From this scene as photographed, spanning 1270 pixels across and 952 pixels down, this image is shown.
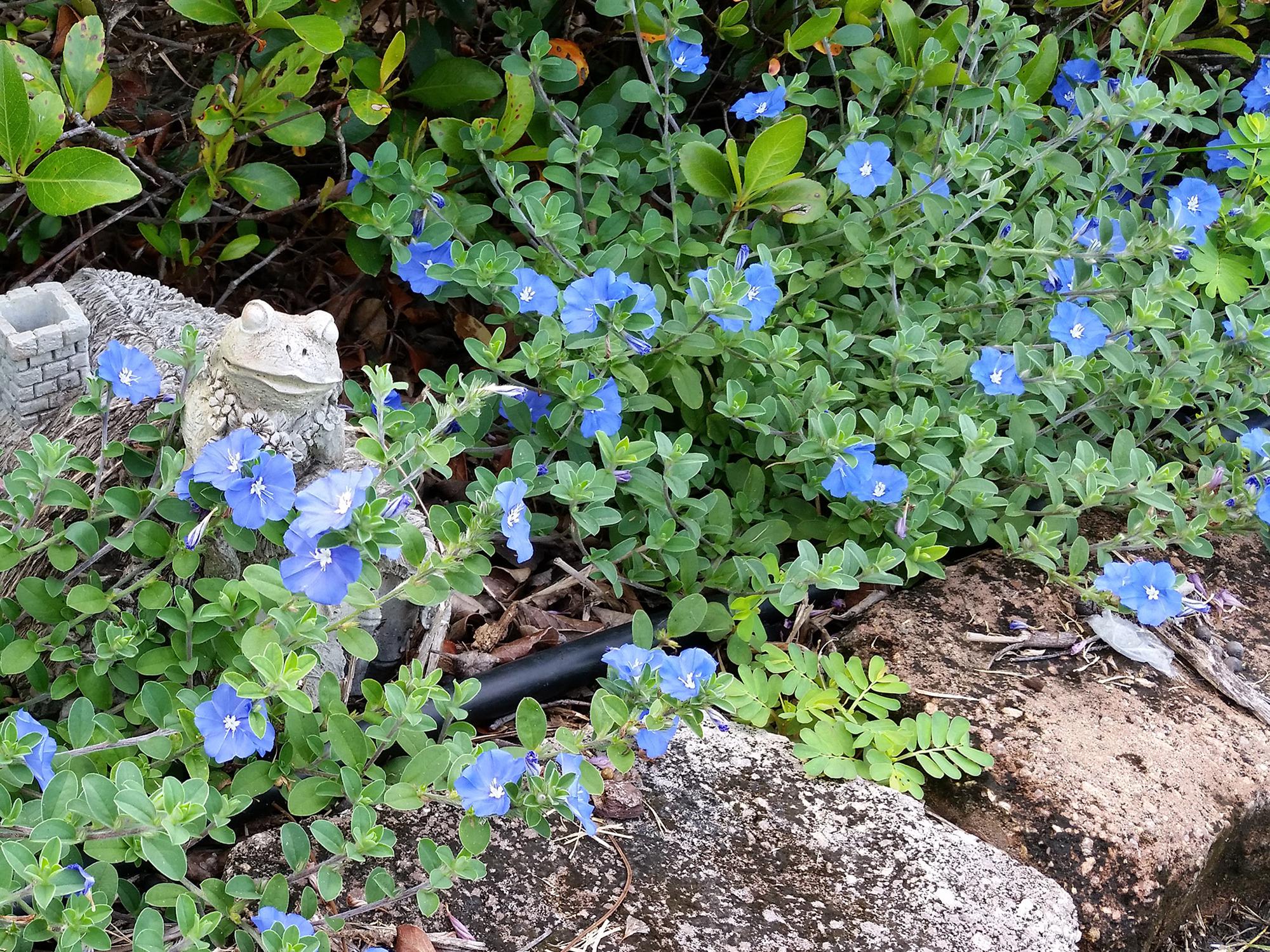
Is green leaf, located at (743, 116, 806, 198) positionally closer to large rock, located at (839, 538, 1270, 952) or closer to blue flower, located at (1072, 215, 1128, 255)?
blue flower, located at (1072, 215, 1128, 255)

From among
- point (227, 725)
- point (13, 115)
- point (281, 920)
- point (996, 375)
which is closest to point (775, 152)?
point (996, 375)

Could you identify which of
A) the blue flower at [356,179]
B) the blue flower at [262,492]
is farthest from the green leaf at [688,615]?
the blue flower at [356,179]

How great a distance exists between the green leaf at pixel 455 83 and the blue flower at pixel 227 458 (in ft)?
3.89

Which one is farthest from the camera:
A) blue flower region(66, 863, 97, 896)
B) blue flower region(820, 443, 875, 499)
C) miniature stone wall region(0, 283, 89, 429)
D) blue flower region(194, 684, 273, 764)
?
blue flower region(820, 443, 875, 499)

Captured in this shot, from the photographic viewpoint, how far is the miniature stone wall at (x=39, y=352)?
1.83m

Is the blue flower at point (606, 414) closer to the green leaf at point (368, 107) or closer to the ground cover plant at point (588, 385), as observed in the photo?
the ground cover plant at point (588, 385)

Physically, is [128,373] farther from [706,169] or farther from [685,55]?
[685,55]

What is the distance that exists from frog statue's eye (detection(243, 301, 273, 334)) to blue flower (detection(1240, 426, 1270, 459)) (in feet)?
6.80

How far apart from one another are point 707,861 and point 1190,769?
97 centimetres

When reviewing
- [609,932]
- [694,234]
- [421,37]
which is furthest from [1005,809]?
[421,37]

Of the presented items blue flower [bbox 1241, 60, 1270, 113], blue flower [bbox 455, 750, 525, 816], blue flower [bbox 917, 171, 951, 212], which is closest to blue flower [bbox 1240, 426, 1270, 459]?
blue flower [bbox 917, 171, 951, 212]

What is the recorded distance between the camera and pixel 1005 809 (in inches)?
78.7

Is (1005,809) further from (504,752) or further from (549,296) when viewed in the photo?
(549,296)

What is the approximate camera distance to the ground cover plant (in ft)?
5.06
